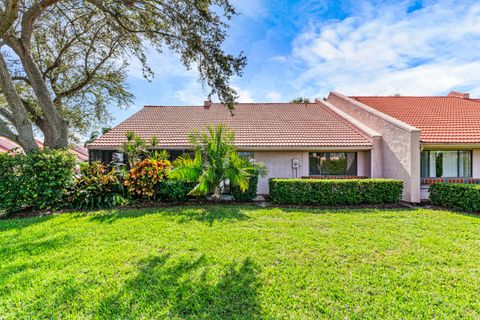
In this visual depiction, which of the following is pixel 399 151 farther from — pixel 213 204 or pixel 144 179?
pixel 144 179

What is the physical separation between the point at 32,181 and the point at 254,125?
11.1 m

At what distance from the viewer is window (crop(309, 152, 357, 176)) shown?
496 inches

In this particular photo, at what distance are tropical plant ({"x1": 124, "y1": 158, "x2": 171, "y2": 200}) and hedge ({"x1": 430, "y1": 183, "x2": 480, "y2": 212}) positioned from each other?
1183 centimetres

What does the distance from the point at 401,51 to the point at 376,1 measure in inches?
186

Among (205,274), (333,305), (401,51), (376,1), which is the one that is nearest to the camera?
(333,305)

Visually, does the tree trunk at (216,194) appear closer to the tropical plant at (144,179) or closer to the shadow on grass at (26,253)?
the tropical plant at (144,179)

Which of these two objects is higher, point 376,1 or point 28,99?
point 376,1

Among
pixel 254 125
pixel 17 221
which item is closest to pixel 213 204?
pixel 254 125

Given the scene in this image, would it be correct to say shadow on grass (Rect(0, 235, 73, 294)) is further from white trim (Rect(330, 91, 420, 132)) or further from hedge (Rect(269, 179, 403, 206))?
white trim (Rect(330, 91, 420, 132))

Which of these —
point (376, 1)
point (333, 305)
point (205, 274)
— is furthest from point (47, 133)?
point (376, 1)

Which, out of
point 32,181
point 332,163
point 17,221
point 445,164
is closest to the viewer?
point 17,221

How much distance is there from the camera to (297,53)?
1304 cm

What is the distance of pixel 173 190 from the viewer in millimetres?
9688

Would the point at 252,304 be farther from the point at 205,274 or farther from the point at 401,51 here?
the point at 401,51
